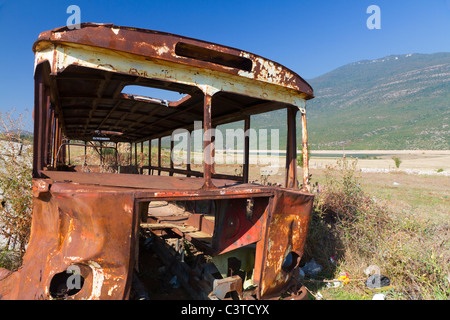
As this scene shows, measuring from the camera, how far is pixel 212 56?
2895mm

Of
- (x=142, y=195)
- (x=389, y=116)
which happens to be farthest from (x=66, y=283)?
(x=389, y=116)

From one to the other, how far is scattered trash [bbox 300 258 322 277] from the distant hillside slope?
171ft

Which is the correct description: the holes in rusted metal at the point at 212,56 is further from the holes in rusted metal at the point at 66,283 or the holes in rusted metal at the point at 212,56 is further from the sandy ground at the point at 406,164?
the sandy ground at the point at 406,164

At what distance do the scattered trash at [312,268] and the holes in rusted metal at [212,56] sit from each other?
11.6 ft

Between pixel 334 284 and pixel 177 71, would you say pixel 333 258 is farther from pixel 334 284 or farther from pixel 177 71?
pixel 177 71

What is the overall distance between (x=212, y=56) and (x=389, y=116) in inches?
5269

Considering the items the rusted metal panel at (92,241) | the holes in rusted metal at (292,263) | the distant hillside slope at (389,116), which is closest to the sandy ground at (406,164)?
the distant hillside slope at (389,116)

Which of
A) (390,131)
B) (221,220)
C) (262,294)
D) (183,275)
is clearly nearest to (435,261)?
(262,294)

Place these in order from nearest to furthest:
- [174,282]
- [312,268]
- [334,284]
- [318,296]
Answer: [318,296], [174,282], [334,284], [312,268]

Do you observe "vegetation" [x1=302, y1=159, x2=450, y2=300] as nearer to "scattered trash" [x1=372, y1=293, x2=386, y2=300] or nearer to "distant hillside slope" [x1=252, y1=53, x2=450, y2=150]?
"scattered trash" [x1=372, y1=293, x2=386, y2=300]

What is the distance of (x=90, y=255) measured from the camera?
2182 mm

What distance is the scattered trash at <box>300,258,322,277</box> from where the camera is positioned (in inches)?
181

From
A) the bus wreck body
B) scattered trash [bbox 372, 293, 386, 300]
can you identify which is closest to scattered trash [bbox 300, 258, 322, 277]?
scattered trash [bbox 372, 293, 386, 300]

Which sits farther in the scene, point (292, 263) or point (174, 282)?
point (174, 282)
